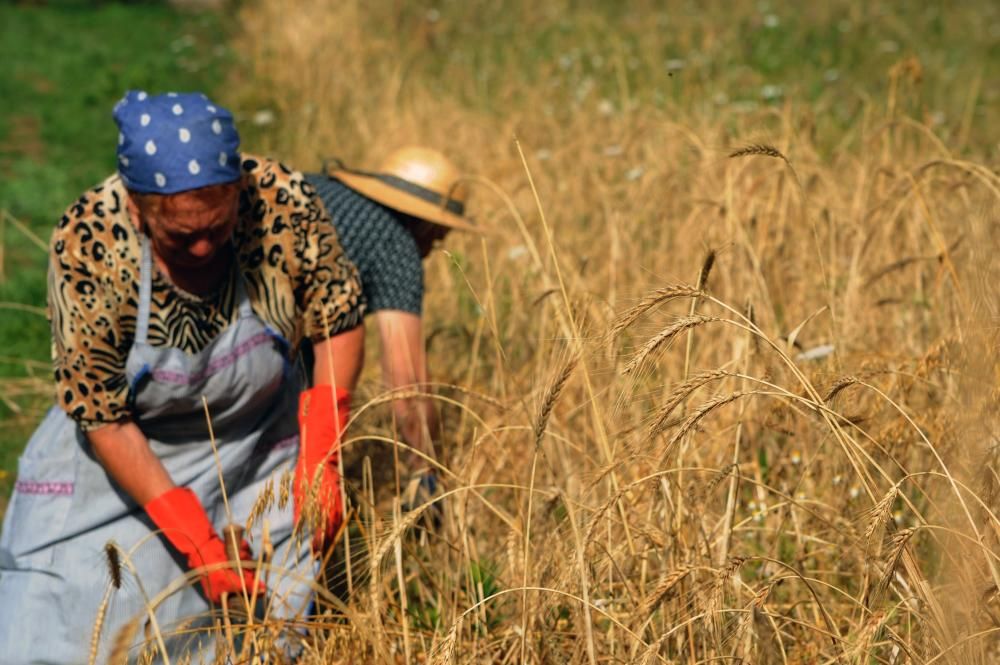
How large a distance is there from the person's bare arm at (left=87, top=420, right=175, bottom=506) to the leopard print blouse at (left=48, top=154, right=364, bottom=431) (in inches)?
1.3

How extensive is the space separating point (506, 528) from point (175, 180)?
45.4 inches

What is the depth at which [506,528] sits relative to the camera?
9.52ft

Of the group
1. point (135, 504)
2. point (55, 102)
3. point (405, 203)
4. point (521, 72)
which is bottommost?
point (135, 504)

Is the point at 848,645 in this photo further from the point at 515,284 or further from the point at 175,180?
the point at 515,284

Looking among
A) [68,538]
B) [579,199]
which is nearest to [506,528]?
[68,538]

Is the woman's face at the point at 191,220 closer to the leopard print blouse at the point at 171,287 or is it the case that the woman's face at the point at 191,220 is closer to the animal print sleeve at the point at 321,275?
the leopard print blouse at the point at 171,287

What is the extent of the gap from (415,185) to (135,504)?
1.11 meters

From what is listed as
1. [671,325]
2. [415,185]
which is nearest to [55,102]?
[415,185]

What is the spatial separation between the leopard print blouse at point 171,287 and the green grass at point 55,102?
0.89 meters

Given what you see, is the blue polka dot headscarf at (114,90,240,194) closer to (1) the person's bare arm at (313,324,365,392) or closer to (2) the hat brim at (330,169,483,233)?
(1) the person's bare arm at (313,324,365,392)

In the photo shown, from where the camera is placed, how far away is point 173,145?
7.66 ft

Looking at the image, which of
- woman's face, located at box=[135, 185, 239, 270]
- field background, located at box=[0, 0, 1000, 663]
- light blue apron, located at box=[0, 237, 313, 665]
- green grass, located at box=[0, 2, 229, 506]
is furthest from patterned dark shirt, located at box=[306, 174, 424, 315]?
green grass, located at box=[0, 2, 229, 506]

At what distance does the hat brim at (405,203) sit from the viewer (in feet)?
10.4

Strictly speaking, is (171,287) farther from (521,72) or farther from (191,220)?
(521,72)
